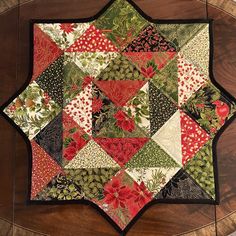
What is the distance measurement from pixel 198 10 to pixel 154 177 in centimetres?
59

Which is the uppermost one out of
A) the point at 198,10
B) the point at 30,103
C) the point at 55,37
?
the point at 55,37

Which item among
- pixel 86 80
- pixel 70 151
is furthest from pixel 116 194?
pixel 86 80

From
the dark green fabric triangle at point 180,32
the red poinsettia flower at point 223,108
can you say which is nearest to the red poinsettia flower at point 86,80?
the dark green fabric triangle at point 180,32

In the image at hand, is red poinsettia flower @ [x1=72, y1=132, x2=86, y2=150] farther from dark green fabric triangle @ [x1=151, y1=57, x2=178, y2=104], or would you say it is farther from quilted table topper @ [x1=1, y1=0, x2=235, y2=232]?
dark green fabric triangle @ [x1=151, y1=57, x2=178, y2=104]

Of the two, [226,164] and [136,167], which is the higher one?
[136,167]

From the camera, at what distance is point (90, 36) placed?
41.9 inches

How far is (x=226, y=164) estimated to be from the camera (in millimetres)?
1033

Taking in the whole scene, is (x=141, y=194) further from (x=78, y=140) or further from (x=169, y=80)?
(x=169, y=80)

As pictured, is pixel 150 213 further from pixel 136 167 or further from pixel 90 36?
pixel 90 36

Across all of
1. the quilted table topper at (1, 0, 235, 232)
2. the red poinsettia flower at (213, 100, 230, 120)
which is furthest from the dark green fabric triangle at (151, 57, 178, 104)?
the red poinsettia flower at (213, 100, 230, 120)

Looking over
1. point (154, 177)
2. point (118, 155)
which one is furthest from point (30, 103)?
point (154, 177)

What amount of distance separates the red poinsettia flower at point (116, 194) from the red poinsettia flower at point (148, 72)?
0.37 meters

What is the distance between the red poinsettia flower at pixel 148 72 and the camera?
3.44ft

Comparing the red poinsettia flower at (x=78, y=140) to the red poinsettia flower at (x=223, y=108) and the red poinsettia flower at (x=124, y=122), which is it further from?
the red poinsettia flower at (x=223, y=108)
